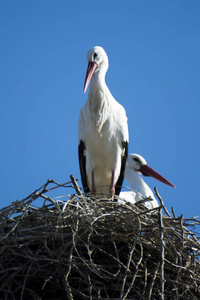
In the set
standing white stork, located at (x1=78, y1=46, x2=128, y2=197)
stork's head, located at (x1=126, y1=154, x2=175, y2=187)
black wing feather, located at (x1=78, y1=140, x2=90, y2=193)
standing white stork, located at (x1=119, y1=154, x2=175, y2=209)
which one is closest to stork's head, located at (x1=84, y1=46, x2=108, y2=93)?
standing white stork, located at (x1=78, y1=46, x2=128, y2=197)

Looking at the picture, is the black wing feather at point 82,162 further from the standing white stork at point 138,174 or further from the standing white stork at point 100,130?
the standing white stork at point 138,174

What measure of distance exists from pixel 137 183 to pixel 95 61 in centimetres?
192

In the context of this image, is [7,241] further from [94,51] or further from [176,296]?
[94,51]

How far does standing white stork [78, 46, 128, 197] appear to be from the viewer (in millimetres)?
4613

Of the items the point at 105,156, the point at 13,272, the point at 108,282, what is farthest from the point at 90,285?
the point at 105,156

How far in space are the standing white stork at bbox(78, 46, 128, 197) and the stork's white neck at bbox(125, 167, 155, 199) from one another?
3.74 feet

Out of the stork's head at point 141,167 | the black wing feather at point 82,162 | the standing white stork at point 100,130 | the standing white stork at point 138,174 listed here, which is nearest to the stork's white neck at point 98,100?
the standing white stork at point 100,130

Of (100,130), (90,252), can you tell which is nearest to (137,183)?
(100,130)

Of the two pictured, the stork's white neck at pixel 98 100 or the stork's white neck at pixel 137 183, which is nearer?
the stork's white neck at pixel 98 100

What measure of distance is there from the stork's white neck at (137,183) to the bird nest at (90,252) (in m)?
2.84

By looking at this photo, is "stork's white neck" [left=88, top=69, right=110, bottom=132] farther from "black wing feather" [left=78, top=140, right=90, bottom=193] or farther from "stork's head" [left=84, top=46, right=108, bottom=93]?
"black wing feather" [left=78, top=140, right=90, bottom=193]

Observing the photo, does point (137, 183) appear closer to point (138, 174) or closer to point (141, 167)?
point (138, 174)

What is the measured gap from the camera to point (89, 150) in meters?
4.70

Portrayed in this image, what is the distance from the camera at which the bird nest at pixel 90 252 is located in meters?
2.71
